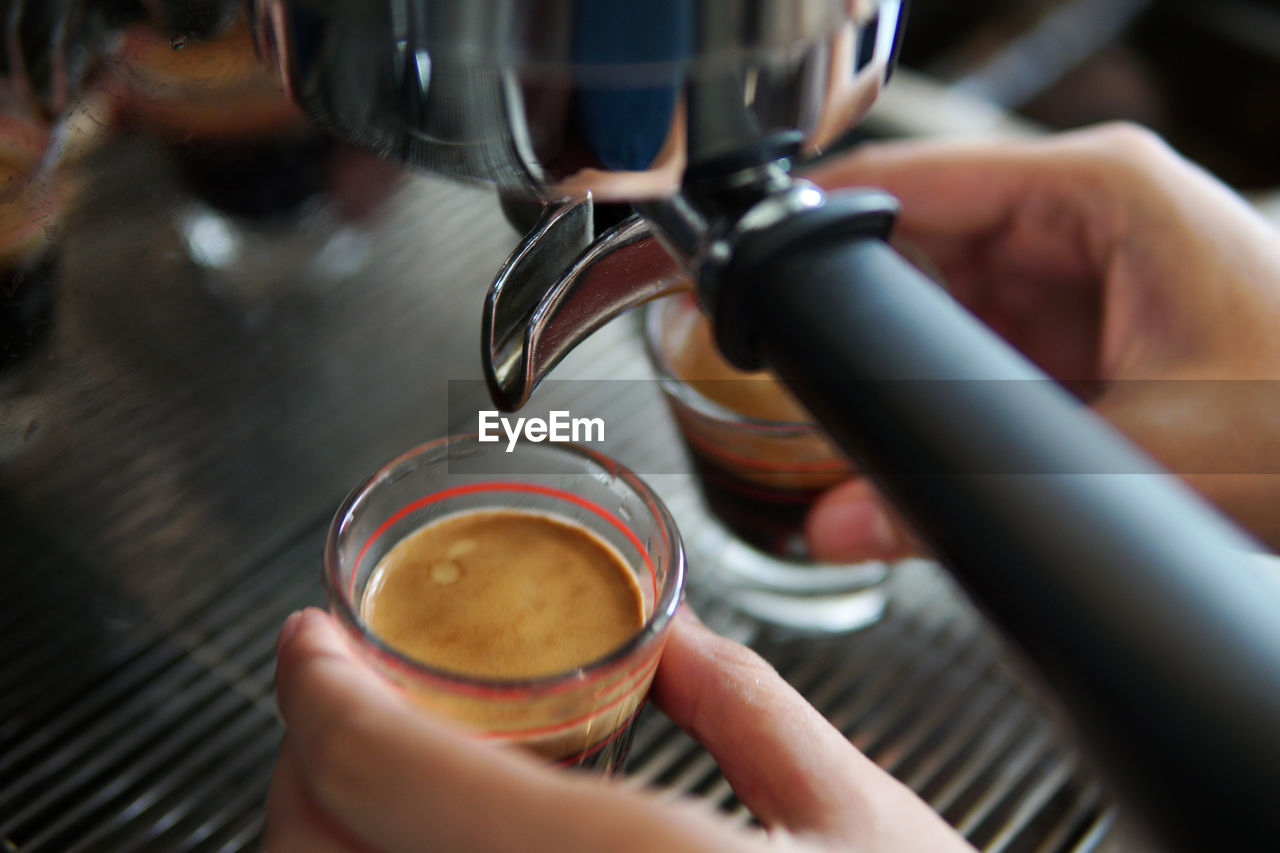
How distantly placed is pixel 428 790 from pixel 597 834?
4 centimetres

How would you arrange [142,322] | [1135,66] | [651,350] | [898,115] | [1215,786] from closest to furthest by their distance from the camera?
[1215,786] → [142,322] → [651,350] → [898,115] → [1135,66]

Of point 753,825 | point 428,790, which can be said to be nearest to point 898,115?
point 753,825

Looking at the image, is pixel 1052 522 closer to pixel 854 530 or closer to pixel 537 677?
pixel 537 677

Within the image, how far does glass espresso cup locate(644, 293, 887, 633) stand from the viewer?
0.52 meters

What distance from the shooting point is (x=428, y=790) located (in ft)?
0.93

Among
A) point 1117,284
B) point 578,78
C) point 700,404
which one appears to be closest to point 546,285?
point 578,78

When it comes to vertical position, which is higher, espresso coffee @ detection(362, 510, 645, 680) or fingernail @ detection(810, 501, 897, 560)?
espresso coffee @ detection(362, 510, 645, 680)

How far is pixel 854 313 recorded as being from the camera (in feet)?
0.84

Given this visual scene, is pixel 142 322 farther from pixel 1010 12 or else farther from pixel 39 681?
pixel 1010 12

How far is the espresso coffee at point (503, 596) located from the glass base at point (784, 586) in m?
0.10

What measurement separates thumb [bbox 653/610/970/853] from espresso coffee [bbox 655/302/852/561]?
0.48 feet

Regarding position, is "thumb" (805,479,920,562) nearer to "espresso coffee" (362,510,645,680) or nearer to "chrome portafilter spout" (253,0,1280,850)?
"espresso coffee" (362,510,645,680)

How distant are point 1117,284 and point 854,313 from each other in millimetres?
339

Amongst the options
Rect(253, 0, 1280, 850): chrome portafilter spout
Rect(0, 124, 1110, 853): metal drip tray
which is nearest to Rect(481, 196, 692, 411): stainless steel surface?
Rect(253, 0, 1280, 850): chrome portafilter spout
